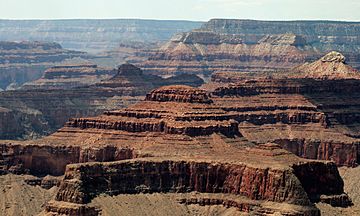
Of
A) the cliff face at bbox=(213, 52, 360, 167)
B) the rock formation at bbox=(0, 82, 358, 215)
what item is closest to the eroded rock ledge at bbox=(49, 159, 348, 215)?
the rock formation at bbox=(0, 82, 358, 215)

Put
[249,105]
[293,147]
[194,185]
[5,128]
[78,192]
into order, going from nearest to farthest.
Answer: [78,192] < [194,185] < [293,147] < [249,105] < [5,128]

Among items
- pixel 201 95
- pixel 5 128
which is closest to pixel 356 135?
pixel 201 95

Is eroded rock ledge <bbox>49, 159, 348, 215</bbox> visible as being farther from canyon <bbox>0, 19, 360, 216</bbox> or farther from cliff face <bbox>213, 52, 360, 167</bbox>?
cliff face <bbox>213, 52, 360, 167</bbox>

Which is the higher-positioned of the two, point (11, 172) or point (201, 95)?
point (201, 95)

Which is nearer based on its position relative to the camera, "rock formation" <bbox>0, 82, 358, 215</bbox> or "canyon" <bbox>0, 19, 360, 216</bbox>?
"rock formation" <bbox>0, 82, 358, 215</bbox>

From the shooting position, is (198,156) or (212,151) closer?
(198,156)

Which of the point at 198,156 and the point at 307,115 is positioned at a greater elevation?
the point at 307,115

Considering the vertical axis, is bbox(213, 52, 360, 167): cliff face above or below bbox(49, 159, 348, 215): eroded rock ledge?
above

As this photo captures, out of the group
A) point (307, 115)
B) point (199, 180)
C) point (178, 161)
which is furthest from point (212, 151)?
point (307, 115)

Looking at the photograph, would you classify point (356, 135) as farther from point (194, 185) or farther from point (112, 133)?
point (194, 185)

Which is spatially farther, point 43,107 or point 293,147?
point 43,107

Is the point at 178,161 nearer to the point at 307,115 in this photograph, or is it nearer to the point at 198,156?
the point at 198,156
